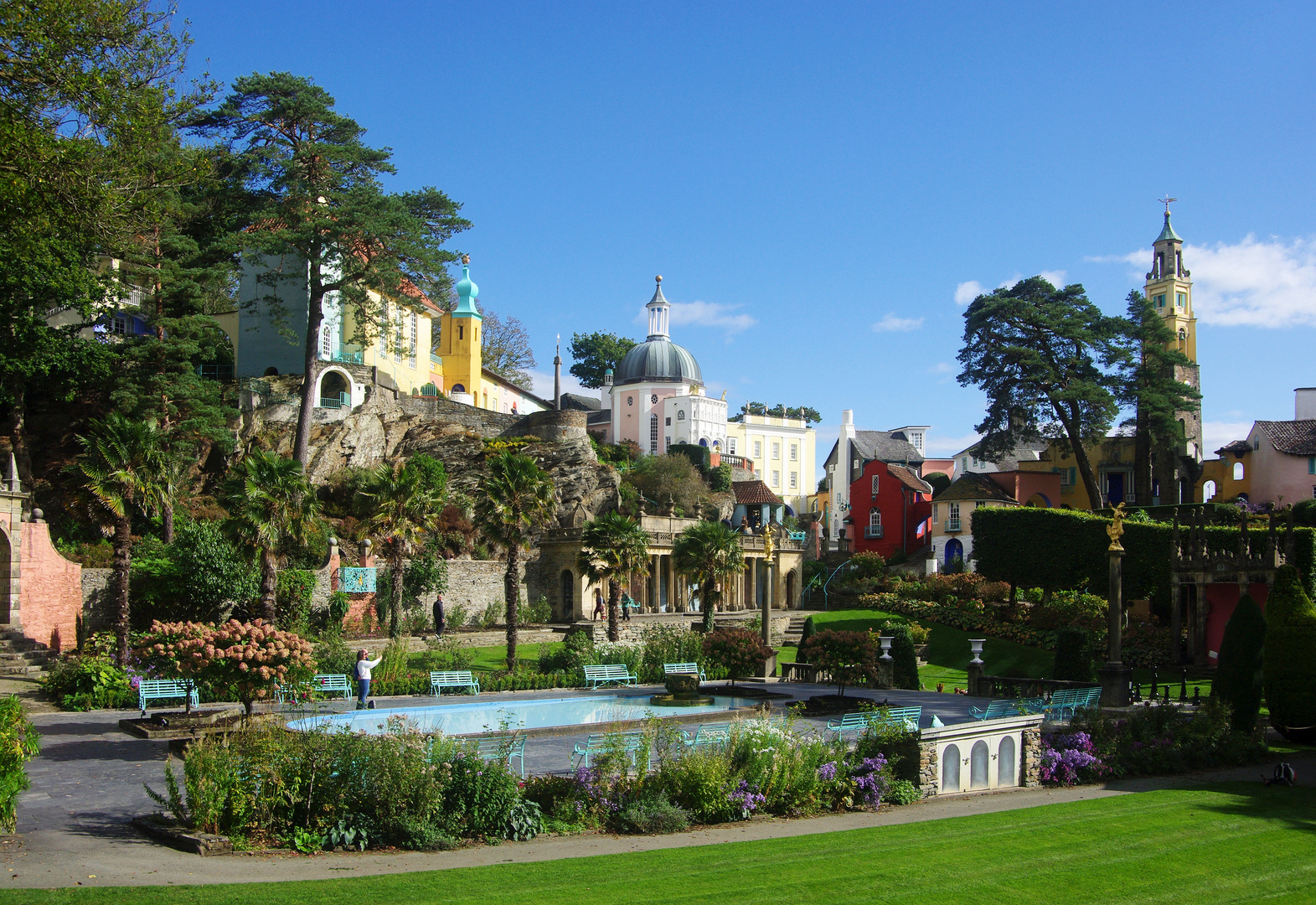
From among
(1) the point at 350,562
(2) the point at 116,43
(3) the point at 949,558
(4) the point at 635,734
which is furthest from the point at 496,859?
(3) the point at 949,558

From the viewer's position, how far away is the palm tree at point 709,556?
127 ft

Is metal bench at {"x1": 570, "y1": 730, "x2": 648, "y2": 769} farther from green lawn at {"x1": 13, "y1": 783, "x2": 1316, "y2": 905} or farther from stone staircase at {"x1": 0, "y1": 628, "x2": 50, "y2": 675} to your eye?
stone staircase at {"x1": 0, "y1": 628, "x2": 50, "y2": 675}

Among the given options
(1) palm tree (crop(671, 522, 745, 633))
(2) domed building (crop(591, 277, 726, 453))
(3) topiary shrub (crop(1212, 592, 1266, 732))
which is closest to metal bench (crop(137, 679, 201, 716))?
(1) palm tree (crop(671, 522, 745, 633))

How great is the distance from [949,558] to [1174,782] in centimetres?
4000

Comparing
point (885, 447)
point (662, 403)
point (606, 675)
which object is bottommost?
point (606, 675)

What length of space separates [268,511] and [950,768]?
19.4 metres

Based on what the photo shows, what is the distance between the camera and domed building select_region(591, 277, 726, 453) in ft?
238

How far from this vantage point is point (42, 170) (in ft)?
41.0

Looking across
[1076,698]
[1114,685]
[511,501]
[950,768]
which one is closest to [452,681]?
[511,501]

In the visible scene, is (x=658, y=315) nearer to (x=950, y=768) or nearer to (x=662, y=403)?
(x=662, y=403)

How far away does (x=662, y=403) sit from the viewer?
242 feet

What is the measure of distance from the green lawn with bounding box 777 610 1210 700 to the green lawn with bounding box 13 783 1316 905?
17401 millimetres

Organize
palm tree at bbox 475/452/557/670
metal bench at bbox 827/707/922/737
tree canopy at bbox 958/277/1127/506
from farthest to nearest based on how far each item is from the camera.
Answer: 1. tree canopy at bbox 958/277/1127/506
2. palm tree at bbox 475/452/557/670
3. metal bench at bbox 827/707/922/737

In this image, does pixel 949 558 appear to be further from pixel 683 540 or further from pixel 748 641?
pixel 748 641
